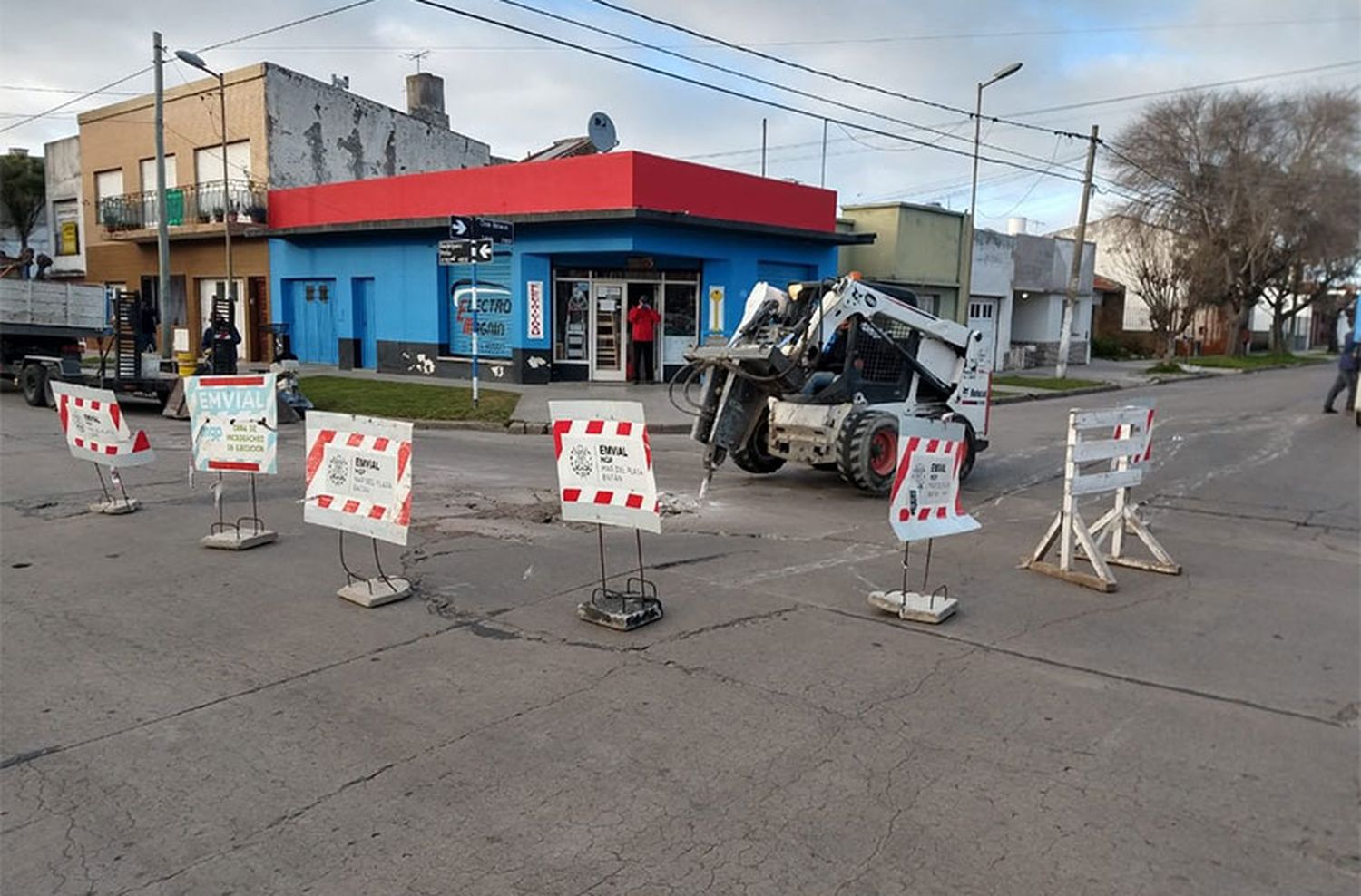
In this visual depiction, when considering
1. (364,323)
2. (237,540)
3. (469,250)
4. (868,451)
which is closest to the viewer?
(237,540)

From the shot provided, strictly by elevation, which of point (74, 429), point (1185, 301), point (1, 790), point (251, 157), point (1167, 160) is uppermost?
point (1167, 160)

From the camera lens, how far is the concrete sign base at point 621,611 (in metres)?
5.71

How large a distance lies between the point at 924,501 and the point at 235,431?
223 inches

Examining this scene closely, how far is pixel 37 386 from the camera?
1752 cm

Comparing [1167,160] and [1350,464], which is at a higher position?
[1167,160]

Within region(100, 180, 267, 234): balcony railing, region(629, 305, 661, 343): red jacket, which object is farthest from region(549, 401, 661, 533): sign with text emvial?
region(100, 180, 267, 234): balcony railing

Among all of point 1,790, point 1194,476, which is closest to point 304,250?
point 1194,476

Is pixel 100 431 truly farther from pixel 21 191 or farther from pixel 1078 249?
pixel 21 191

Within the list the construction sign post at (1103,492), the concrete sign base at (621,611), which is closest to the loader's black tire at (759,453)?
the construction sign post at (1103,492)

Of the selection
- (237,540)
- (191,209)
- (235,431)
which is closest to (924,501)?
(237,540)

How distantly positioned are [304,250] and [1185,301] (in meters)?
33.6

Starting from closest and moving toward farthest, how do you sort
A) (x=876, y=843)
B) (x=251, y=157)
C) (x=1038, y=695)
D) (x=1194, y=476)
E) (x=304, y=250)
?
1. (x=876, y=843)
2. (x=1038, y=695)
3. (x=1194, y=476)
4. (x=304, y=250)
5. (x=251, y=157)

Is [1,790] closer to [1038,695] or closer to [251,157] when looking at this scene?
[1038,695]

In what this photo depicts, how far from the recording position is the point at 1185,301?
38.5 m
